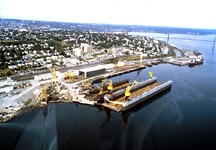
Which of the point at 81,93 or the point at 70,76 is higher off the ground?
the point at 70,76

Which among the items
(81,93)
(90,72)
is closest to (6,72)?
(90,72)

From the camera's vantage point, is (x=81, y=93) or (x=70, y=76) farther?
(x=70, y=76)

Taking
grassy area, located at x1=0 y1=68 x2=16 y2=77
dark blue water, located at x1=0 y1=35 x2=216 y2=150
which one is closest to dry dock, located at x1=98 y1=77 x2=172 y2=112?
dark blue water, located at x1=0 y1=35 x2=216 y2=150

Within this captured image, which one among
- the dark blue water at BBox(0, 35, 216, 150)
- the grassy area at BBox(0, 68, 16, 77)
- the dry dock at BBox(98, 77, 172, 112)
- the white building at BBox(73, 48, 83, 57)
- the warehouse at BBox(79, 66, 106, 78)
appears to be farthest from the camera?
the white building at BBox(73, 48, 83, 57)

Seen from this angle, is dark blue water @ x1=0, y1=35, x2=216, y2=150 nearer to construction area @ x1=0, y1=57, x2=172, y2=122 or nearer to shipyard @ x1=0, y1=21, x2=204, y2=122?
construction area @ x1=0, y1=57, x2=172, y2=122

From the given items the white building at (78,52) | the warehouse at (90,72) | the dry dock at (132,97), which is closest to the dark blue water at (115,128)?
the dry dock at (132,97)

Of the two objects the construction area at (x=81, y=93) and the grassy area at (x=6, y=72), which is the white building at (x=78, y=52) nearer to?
the construction area at (x=81, y=93)

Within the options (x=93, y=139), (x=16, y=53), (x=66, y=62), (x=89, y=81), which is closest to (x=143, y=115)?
(x=93, y=139)

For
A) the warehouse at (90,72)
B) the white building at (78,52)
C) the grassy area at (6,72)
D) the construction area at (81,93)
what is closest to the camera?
the construction area at (81,93)

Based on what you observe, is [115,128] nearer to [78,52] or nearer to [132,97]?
A: [132,97]
